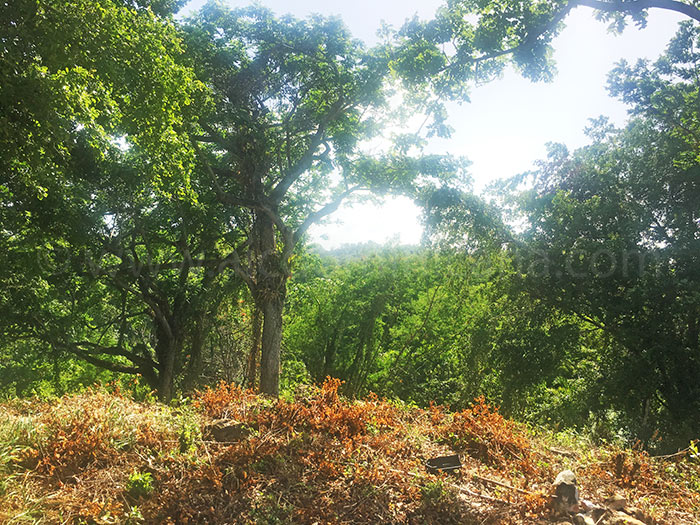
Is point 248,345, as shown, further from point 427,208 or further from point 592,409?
point 592,409

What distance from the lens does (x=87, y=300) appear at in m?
13.6

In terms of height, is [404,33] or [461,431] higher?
[404,33]

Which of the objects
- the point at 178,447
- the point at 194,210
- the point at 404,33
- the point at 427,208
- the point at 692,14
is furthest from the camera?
the point at 194,210

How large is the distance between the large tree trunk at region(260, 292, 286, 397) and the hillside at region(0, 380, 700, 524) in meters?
4.18

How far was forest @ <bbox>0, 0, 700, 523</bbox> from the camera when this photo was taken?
5422mm

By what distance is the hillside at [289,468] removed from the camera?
3.35 metres

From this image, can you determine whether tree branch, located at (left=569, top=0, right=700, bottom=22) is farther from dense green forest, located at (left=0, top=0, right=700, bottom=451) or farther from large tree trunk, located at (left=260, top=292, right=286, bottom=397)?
large tree trunk, located at (left=260, top=292, right=286, bottom=397)

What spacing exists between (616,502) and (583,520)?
527 millimetres

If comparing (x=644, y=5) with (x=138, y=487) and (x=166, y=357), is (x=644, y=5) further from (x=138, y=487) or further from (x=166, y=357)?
(x=166, y=357)

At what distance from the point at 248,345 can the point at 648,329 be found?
12115mm

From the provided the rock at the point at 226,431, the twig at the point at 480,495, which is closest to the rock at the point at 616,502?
the twig at the point at 480,495

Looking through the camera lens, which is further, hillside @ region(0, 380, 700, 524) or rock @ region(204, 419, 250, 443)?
rock @ region(204, 419, 250, 443)

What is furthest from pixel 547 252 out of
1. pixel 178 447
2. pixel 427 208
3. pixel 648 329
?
pixel 178 447

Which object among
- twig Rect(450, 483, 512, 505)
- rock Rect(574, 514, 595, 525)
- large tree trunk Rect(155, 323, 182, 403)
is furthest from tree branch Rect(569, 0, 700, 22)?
large tree trunk Rect(155, 323, 182, 403)
